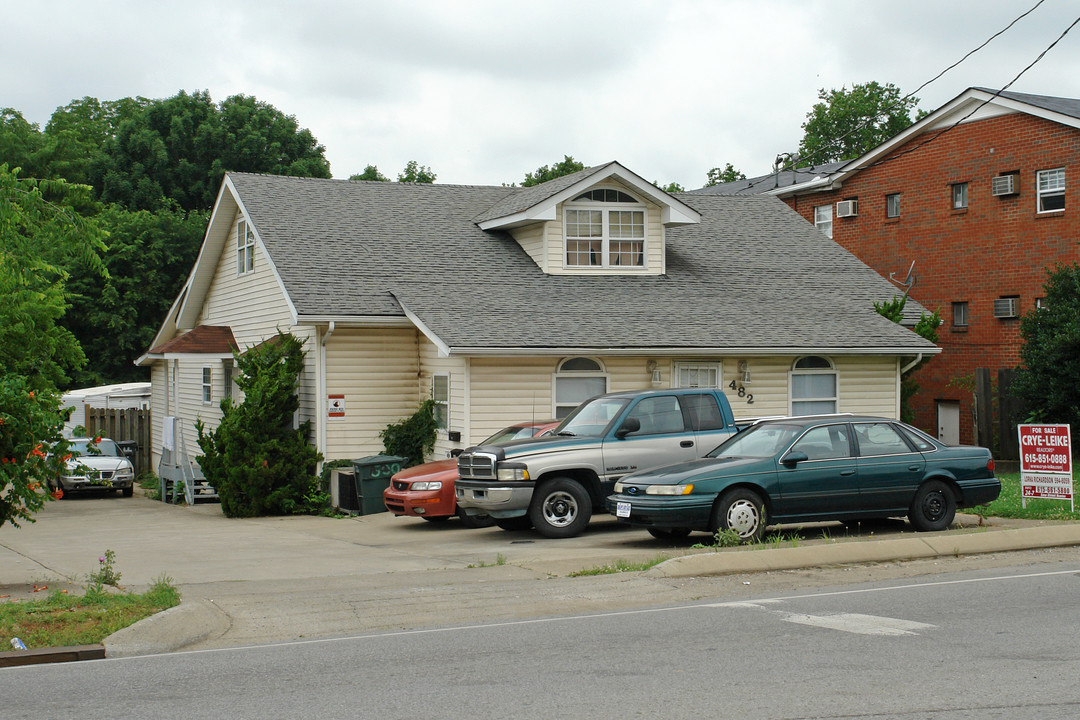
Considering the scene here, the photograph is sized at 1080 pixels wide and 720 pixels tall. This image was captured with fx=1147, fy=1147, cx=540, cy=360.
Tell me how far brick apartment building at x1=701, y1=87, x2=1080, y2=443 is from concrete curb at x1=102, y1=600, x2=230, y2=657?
2304 cm

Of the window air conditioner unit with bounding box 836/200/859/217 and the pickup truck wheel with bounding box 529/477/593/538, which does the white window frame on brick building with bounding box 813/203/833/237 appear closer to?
the window air conditioner unit with bounding box 836/200/859/217

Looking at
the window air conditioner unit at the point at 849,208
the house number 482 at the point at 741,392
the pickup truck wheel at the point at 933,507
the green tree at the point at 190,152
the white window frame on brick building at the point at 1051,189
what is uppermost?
the green tree at the point at 190,152

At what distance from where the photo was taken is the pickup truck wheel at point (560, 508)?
1510 cm

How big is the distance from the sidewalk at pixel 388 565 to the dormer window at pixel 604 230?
8098mm

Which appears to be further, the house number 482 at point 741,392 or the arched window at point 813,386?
the arched window at point 813,386

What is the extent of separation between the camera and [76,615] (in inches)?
378

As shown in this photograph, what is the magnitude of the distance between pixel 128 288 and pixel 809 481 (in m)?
35.9

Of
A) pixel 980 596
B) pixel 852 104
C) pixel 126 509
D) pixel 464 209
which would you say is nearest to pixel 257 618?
pixel 980 596

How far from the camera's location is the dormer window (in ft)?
79.8

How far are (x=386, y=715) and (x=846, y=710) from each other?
262 cm

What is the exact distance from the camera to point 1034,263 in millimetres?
31000

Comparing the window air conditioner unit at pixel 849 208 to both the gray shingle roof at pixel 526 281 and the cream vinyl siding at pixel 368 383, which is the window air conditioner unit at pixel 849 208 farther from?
the cream vinyl siding at pixel 368 383

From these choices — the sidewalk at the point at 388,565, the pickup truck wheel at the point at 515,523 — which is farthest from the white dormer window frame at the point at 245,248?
the pickup truck wheel at the point at 515,523

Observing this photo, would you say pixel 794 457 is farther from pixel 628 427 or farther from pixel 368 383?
pixel 368 383
